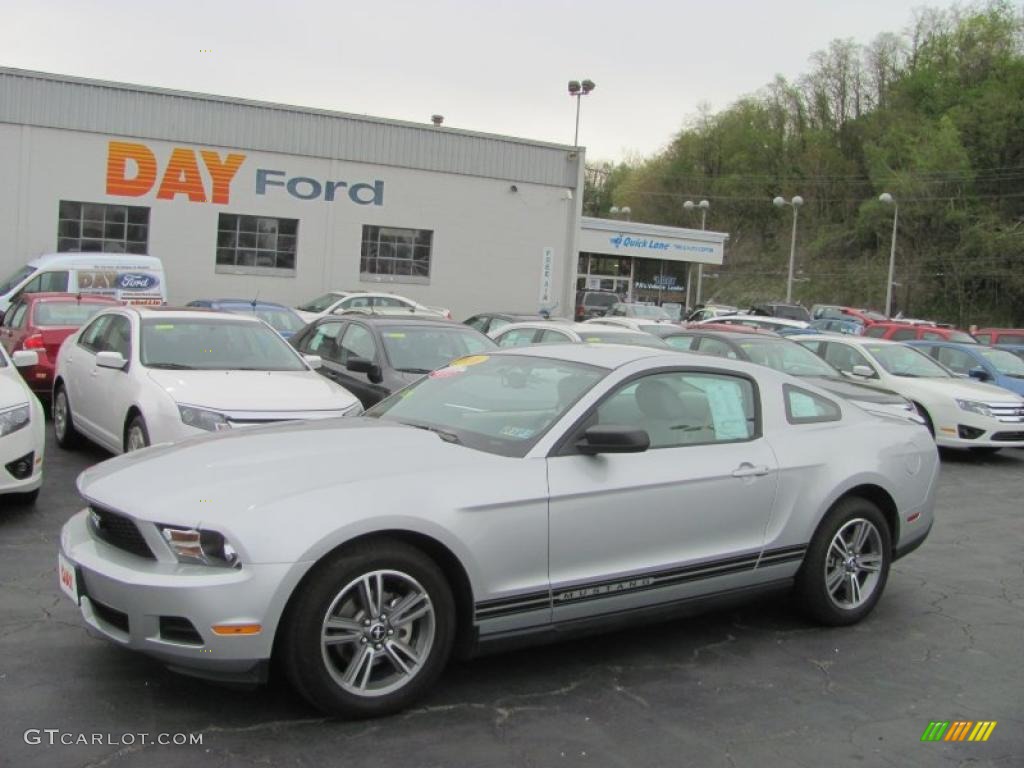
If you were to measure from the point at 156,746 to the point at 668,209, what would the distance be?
290ft

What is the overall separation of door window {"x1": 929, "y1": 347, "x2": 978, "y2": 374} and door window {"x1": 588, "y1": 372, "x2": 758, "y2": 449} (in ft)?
40.4

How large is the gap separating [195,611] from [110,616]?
477 millimetres

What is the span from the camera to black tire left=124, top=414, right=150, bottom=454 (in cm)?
793

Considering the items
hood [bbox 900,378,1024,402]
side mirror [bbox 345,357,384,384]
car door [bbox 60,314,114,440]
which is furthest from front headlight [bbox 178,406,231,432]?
hood [bbox 900,378,1024,402]

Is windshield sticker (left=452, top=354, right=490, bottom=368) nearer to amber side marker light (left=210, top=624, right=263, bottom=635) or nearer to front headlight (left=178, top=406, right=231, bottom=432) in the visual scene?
amber side marker light (left=210, top=624, right=263, bottom=635)

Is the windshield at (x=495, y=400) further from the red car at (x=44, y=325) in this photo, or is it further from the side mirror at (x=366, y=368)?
the red car at (x=44, y=325)

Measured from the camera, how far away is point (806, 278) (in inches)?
2936

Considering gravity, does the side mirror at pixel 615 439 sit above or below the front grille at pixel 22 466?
above

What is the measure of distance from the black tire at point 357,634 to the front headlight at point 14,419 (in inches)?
157

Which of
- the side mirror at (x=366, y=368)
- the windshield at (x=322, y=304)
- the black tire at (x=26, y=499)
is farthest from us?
the windshield at (x=322, y=304)

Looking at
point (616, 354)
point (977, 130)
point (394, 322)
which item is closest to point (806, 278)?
point (977, 130)

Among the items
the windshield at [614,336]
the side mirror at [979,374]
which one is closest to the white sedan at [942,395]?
the side mirror at [979,374]

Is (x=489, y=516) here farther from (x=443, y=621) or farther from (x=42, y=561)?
(x=42, y=561)

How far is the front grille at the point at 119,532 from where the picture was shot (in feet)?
12.8
